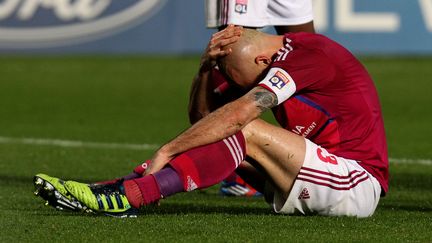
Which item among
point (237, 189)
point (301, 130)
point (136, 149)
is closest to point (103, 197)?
point (301, 130)

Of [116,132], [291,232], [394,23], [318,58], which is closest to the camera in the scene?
[291,232]

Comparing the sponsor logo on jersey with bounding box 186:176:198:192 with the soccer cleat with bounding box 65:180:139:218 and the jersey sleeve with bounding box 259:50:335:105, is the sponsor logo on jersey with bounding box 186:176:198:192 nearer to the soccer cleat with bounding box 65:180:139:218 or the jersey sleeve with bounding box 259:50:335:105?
the soccer cleat with bounding box 65:180:139:218

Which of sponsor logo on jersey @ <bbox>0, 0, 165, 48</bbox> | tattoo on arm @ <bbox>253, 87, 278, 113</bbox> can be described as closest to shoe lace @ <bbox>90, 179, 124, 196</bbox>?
A: tattoo on arm @ <bbox>253, 87, 278, 113</bbox>

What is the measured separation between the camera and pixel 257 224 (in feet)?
18.0

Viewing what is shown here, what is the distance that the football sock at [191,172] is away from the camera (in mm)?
5410

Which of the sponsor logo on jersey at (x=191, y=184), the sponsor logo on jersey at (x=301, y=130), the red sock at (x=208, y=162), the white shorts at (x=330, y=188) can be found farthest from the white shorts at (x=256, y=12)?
the sponsor logo on jersey at (x=191, y=184)

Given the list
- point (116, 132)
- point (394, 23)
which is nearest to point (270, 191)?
point (116, 132)

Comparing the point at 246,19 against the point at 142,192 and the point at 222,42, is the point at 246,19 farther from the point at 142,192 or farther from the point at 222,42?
the point at 142,192

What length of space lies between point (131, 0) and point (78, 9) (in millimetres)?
764

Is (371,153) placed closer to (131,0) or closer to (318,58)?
(318,58)

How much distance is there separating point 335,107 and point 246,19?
191cm

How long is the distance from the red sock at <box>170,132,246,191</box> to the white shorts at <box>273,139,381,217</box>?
1.16 feet

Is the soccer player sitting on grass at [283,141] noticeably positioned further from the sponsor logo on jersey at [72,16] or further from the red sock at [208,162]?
the sponsor logo on jersey at [72,16]

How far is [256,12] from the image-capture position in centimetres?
765
